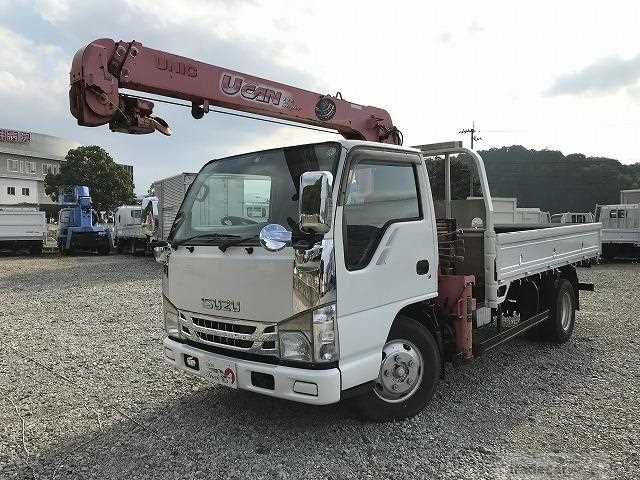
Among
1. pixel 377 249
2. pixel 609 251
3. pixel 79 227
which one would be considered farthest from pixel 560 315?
pixel 79 227

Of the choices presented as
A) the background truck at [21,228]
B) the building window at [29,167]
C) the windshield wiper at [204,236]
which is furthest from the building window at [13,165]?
the windshield wiper at [204,236]

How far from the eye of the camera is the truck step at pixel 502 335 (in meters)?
4.46

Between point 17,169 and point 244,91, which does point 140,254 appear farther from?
point 17,169

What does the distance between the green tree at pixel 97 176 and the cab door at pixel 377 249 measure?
42.2 meters

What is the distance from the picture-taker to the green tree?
136ft

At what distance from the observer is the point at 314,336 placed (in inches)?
123

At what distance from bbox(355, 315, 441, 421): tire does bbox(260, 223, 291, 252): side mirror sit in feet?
3.82

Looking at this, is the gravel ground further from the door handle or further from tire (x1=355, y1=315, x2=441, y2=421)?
the door handle

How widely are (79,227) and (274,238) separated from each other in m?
21.0

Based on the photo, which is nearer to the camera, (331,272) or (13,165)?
(331,272)

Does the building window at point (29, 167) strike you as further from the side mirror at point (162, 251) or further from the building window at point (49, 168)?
the side mirror at point (162, 251)

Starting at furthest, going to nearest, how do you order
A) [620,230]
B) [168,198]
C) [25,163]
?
[25,163]
[620,230]
[168,198]

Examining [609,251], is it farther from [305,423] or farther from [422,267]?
[305,423]

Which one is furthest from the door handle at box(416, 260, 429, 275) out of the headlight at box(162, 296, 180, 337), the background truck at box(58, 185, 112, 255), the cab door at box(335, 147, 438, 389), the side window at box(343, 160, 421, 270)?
the background truck at box(58, 185, 112, 255)
